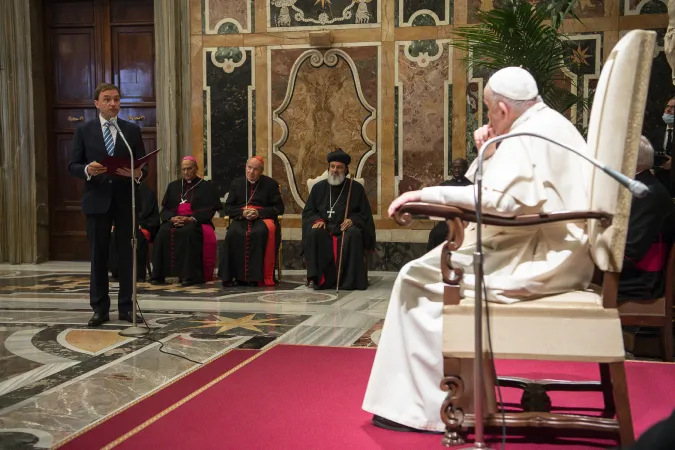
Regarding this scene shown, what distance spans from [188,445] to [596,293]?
1509mm

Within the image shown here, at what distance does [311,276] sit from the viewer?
7723mm

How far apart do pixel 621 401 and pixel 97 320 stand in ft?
12.8

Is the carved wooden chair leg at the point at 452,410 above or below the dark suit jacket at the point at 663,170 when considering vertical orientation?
below

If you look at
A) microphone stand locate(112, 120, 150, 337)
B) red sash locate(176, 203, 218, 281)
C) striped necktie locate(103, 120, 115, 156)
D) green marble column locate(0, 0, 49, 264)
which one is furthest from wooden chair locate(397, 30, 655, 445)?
green marble column locate(0, 0, 49, 264)

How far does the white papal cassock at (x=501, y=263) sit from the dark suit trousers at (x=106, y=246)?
3075 millimetres

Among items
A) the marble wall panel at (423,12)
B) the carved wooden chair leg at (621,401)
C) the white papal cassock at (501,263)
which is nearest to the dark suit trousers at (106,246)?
the white papal cassock at (501,263)

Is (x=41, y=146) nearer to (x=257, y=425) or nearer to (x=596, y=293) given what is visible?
(x=257, y=425)

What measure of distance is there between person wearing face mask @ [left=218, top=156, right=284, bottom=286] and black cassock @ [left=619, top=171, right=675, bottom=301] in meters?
4.29

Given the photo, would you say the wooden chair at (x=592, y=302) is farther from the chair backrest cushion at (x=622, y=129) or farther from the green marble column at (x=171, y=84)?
the green marble column at (x=171, y=84)

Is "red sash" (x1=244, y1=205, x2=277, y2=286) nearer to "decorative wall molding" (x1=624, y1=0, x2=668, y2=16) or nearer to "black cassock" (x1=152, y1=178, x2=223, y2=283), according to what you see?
"black cassock" (x1=152, y1=178, x2=223, y2=283)

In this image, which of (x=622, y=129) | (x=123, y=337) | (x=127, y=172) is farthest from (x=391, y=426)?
(x=127, y=172)

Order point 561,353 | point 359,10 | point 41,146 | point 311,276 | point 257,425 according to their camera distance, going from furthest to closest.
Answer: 1. point 41,146
2. point 359,10
3. point 311,276
4. point 257,425
5. point 561,353

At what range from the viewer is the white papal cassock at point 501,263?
2.67 meters

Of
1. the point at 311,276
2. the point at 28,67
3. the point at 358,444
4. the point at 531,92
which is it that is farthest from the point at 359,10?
the point at 358,444
